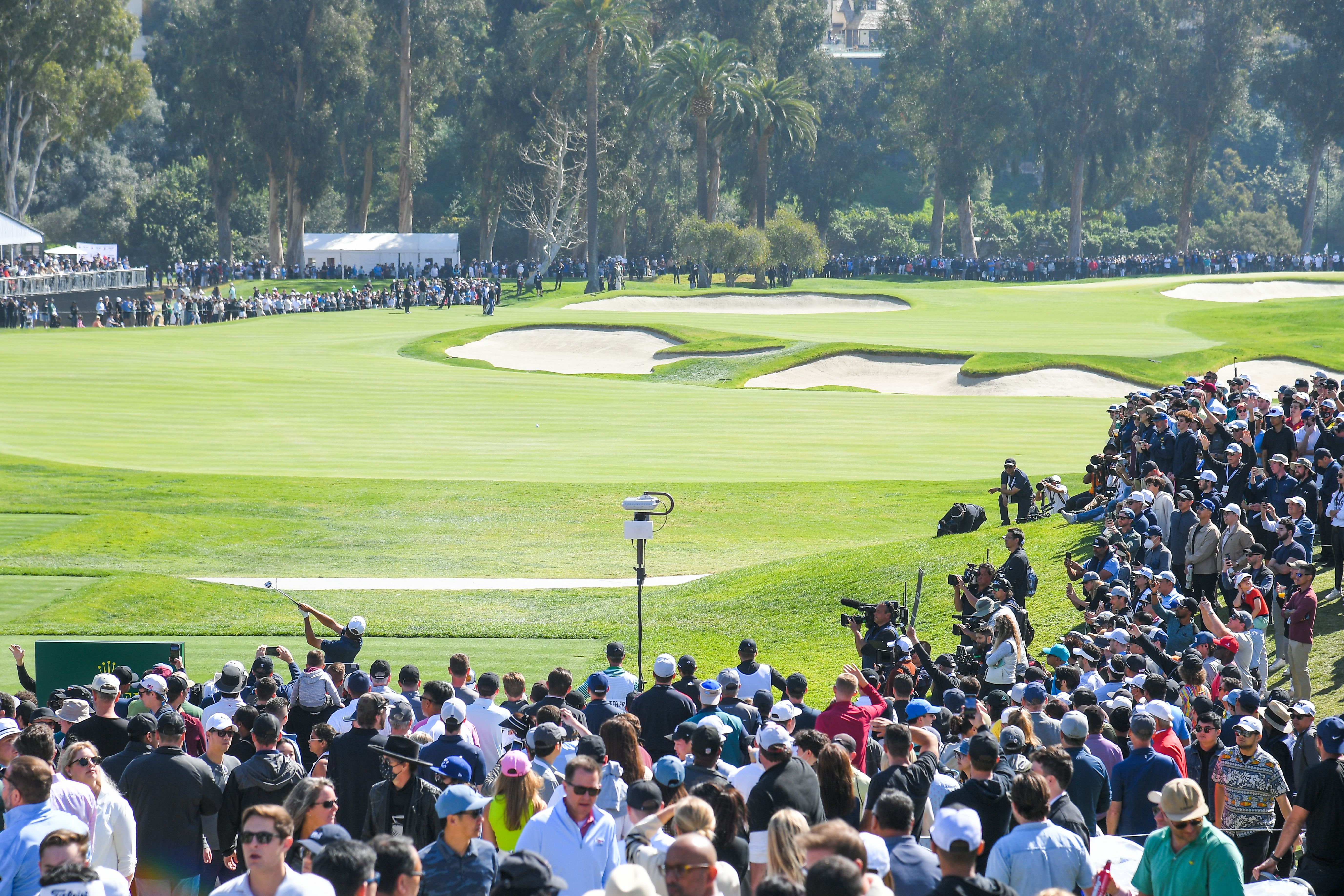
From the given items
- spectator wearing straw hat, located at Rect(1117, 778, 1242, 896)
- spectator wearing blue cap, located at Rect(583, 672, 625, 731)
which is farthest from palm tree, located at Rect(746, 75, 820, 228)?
spectator wearing straw hat, located at Rect(1117, 778, 1242, 896)

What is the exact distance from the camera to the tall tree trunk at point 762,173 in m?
92.9

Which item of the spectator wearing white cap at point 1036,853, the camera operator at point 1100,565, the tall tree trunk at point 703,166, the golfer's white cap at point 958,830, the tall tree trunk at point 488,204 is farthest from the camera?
the tall tree trunk at point 488,204

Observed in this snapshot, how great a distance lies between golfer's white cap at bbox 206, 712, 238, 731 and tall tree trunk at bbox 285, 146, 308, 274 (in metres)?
89.9

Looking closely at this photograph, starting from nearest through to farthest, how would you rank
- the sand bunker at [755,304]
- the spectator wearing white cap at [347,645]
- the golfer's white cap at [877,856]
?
1. the golfer's white cap at [877,856]
2. the spectator wearing white cap at [347,645]
3. the sand bunker at [755,304]

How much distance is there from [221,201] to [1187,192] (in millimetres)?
69695

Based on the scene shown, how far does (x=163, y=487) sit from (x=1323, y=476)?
2210 centimetres

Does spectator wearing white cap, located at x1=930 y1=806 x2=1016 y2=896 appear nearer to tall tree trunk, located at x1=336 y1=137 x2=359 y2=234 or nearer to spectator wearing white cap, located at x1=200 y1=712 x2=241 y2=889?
spectator wearing white cap, located at x1=200 y1=712 x2=241 y2=889

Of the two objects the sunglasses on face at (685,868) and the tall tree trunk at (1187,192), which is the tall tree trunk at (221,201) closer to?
the tall tree trunk at (1187,192)

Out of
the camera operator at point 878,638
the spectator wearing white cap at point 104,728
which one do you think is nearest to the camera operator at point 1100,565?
the camera operator at point 878,638

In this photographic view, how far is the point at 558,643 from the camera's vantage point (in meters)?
19.8

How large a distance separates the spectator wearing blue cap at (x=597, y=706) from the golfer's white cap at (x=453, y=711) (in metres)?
0.98

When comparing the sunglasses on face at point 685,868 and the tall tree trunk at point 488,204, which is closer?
the sunglasses on face at point 685,868

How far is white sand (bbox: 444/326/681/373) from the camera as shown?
5484 centimetres

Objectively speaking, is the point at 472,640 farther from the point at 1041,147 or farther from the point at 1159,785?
the point at 1041,147
